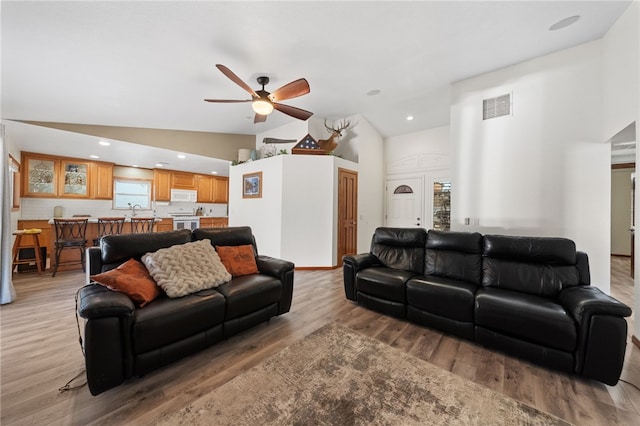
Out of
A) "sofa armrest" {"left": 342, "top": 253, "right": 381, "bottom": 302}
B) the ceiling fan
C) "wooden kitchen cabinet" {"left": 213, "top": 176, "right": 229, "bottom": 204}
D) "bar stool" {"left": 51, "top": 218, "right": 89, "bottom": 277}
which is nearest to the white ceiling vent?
the ceiling fan

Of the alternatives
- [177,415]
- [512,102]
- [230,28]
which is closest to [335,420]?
[177,415]

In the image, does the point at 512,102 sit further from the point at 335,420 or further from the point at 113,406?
the point at 113,406

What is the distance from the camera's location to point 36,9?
2.01 m

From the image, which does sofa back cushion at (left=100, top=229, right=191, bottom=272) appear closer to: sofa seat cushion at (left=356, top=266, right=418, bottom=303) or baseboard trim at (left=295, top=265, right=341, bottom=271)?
sofa seat cushion at (left=356, top=266, right=418, bottom=303)

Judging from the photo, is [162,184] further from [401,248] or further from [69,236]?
[401,248]

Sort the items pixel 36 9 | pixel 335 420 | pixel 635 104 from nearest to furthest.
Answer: pixel 335 420, pixel 36 9, pixel 635 104

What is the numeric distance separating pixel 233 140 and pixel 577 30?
6110 mm

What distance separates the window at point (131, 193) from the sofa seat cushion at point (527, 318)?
799 centimetres

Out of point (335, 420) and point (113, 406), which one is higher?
point (335, 420)

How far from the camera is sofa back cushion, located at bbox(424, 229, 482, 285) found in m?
2.71

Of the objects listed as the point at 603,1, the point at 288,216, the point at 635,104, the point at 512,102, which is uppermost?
the point at 603,1

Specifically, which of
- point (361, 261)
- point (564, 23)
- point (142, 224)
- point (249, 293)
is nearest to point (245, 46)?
point (249, 293)

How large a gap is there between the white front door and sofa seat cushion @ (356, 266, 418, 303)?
3.00 metres

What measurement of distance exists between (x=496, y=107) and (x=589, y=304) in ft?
9.97
